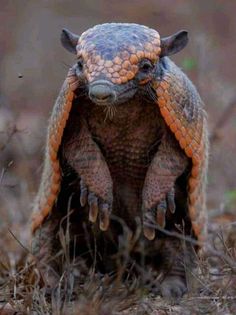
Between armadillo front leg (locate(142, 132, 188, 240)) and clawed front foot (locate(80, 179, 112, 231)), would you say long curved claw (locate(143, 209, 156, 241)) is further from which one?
clawed front foot (locate(80, 179, 112, 231))

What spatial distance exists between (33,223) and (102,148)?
821mm

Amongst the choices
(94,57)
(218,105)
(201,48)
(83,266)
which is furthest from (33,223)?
(218,105)

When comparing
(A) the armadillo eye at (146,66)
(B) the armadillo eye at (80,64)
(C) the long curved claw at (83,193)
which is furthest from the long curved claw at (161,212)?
(B) the armadillo eye at (80,64)

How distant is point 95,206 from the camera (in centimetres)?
635

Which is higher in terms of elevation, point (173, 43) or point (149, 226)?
Result: point (173, 43)

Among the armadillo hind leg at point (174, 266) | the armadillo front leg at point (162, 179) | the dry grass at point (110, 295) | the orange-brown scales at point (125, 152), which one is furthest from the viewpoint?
the armadillo hind leg at point (174, 266)

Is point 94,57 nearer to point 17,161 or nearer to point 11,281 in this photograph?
point 11,281

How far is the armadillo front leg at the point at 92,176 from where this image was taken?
6340 mm

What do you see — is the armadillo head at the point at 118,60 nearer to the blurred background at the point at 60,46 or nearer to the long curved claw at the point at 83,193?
the long curved claw at the point at 83,193

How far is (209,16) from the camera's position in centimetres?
1758

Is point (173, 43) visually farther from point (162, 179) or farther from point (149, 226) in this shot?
point (149, 226)

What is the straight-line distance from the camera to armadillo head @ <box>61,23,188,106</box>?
225 inches

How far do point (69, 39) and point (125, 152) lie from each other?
80 cm

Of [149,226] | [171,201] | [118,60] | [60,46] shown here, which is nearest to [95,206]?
[149,226]
